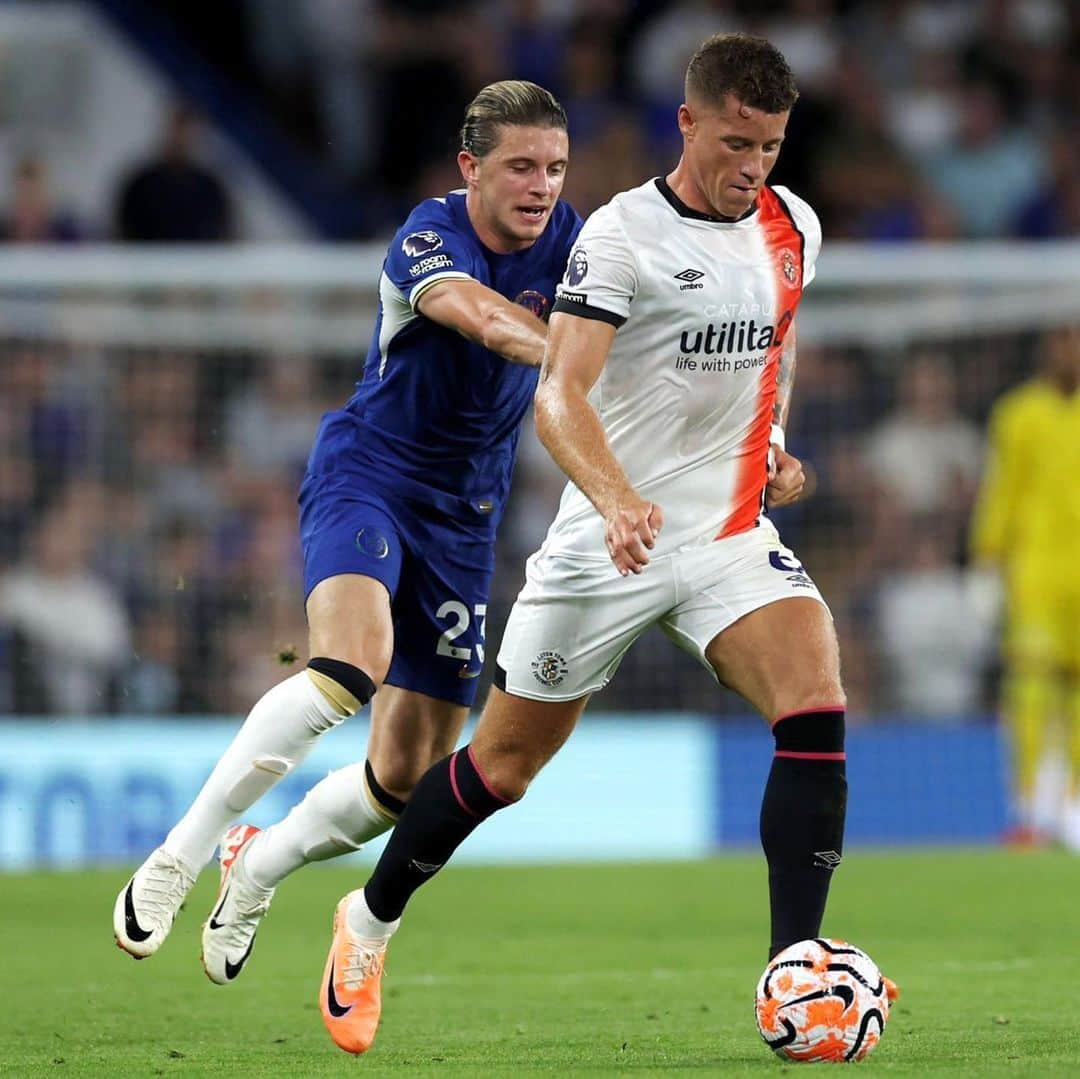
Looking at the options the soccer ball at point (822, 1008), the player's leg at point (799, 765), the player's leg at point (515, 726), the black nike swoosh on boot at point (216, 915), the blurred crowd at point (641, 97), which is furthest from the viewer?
the blurred crowd at point (641, 97)

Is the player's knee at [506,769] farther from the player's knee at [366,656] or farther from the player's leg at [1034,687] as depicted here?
the player's leg at [1034,687]

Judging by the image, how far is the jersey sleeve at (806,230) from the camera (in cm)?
627

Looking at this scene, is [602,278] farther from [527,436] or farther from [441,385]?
[527,436]

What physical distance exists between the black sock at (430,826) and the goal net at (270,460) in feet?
24.7

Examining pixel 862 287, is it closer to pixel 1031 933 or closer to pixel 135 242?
pixel 135 242

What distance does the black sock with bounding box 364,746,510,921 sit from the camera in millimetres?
6289

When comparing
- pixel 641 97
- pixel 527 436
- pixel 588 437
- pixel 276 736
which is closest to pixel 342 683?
pixel 276 736

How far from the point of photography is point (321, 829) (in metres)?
7.07

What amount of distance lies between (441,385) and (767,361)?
1.18 metres

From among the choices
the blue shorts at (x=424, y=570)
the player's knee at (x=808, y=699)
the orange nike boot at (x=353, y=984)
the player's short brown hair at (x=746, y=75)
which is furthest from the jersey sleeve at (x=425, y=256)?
the orange nike boot at (x=353, y=984)

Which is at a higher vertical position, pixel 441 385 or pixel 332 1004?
pixel 441 385

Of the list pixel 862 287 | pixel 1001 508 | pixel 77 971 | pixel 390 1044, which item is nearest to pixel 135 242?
pixel 862 287

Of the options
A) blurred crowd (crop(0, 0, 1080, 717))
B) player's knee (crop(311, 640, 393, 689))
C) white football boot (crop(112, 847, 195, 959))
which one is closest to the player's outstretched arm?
player's knee (crop(311, 640, 393, 689))

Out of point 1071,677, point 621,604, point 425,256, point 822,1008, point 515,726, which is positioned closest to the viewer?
point 822,1008
